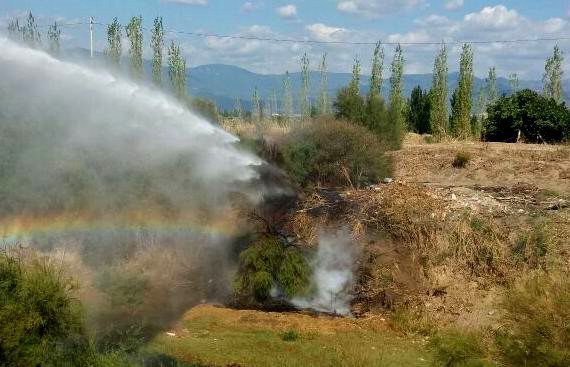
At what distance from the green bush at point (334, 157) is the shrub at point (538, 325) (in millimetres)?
19403

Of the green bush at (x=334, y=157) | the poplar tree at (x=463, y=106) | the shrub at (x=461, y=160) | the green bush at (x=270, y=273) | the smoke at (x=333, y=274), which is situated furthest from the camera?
the poplar tree at (x=463, y=106)

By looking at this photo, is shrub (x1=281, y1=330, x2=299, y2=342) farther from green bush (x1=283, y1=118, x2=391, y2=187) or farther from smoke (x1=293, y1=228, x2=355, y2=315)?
green bush (x1=283, y1=118, x2=391, y2=187)

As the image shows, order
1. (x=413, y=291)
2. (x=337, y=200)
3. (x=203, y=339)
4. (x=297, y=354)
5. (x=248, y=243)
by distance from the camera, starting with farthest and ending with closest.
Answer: (x=337, y=200), (x=248, y=243), (x=413, y=291), (x=203, y=339), (x=297, y=354)

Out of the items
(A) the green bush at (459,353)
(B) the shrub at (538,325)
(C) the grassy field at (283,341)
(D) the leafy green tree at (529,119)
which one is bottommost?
(C) the grassy field at (283,341)

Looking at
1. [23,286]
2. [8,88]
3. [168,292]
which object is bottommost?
[168,292]

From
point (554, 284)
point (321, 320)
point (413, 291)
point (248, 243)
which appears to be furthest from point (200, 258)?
point (554, 284)

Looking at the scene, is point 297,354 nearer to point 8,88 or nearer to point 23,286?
point 23,286

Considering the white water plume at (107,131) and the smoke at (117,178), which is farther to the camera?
the white water plume at (107,131)

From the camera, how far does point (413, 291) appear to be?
61.1 feet

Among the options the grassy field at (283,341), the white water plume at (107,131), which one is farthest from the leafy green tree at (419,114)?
the grassy field at (283,341)

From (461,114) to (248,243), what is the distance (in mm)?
34003

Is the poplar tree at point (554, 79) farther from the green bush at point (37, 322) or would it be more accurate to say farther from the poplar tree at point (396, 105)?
the green bush at point (37, 322)

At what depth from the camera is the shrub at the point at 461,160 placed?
35.4 m

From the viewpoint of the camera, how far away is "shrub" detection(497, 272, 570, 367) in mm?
9258
